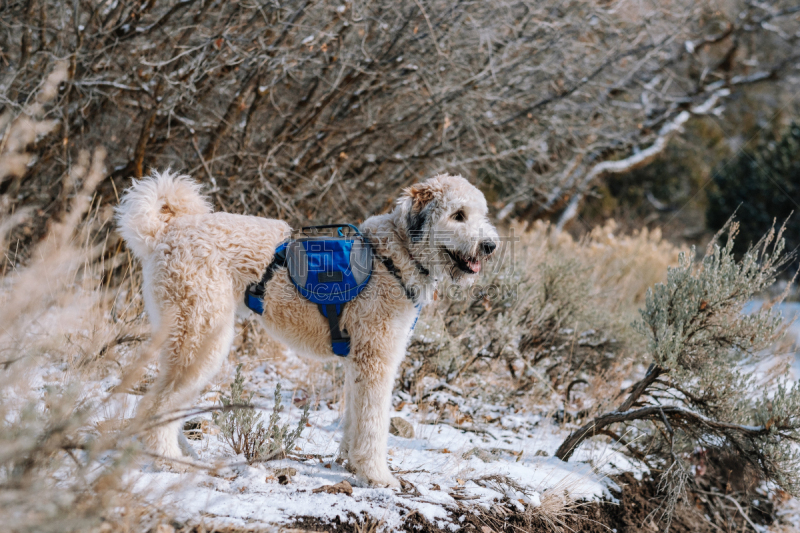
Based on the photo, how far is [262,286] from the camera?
3.20 m

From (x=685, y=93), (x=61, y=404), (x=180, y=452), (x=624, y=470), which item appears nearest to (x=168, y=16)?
(x=180, y=452)

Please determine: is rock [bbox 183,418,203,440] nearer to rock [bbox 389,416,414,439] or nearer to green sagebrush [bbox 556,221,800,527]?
rock [bbox 389,416,414,439]


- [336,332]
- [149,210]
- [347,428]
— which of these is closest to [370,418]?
[347,428]

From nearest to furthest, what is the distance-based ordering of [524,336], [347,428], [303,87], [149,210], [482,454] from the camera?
[149,210] → [347,428] → [482,454] → [524,336] → [303,87]

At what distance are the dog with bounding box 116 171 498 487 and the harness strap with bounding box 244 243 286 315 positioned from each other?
1.3 inches

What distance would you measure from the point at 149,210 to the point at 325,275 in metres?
1.15

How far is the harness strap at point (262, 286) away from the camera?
3.20 metres

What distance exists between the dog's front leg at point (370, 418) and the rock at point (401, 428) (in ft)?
2.87

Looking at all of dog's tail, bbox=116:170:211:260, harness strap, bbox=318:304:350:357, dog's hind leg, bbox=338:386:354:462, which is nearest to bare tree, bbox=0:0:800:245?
dog's tail, bbox=116:170:211:260

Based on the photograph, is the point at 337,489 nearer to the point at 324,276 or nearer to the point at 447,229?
the point at 324,276

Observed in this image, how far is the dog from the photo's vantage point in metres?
3.00

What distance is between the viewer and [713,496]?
172 inches

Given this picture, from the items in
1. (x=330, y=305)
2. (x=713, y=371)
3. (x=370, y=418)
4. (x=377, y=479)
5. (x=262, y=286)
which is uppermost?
(x=262, y=286)

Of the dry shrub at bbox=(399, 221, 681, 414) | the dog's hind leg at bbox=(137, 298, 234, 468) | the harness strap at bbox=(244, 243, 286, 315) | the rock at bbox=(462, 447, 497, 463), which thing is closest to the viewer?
the dog's hind leg at bbox=(137, 298, 234, 468)
